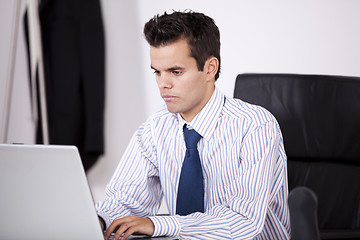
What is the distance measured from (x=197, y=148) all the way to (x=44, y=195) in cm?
68

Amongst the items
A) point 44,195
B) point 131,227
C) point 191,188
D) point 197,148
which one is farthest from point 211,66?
point 44,195

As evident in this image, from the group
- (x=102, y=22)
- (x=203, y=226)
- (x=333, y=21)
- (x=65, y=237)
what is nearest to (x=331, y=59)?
(x=333, y=21)

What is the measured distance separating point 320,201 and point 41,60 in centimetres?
176

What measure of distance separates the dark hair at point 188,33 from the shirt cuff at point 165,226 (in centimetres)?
47

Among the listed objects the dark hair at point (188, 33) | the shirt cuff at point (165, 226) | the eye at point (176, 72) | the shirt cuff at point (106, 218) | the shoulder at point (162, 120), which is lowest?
the shirt cuff at point (106, 218)

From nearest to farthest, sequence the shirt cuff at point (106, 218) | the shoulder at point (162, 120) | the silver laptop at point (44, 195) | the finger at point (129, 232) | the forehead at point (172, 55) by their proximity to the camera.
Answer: the silver laptop at point (44, 195) → the finger at point (129, 232) → the shirt cuff at point (106, 218) → the forehead at point (172, 55) → the shoulder at point (162, 120)

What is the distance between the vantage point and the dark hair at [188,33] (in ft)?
4.67

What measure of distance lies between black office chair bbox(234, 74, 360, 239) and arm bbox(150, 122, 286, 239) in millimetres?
286

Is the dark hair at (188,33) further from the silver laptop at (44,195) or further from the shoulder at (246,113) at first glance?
the silver laptop at (44,195)

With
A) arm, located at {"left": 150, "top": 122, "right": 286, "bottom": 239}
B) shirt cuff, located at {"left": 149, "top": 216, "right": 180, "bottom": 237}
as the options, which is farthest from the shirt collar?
shirt cuff, located at {"left": 149, "top": 216, "right": 180, "bottom": 237}

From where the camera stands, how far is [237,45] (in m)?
2.82

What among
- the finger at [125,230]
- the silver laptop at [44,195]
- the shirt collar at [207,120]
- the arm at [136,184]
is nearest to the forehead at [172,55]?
the shirt collar at [207,120]

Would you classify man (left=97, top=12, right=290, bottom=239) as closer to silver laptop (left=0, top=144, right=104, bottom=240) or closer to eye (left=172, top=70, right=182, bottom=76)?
eye (left=172, top=70, right=182, bottom=76)

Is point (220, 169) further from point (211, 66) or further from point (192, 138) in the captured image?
point (211, 66)
